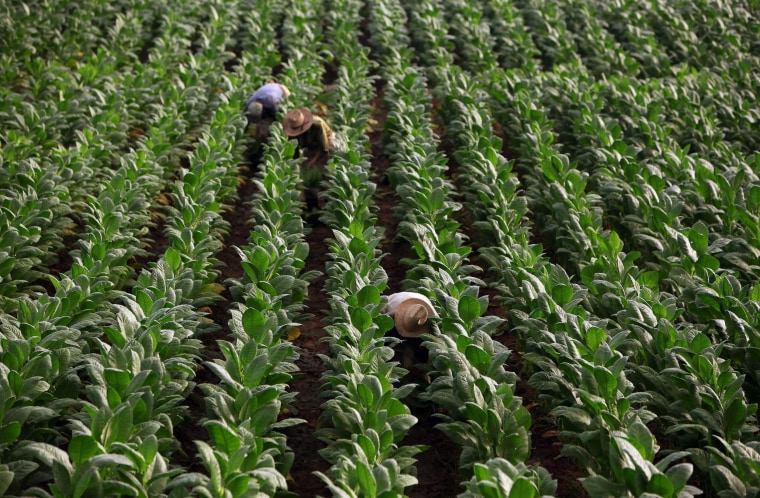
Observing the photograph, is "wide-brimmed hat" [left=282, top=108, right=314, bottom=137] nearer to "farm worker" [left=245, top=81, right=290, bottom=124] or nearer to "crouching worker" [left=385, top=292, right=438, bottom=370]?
"farm worker" [left=245, top=81, right=290, bottom=124]

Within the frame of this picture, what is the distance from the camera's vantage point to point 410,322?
5270mm

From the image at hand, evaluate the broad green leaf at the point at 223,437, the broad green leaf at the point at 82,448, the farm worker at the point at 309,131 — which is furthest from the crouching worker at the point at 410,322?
the farm worker at the point at 309,131

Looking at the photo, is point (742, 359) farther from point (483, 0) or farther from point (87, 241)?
Result: point (483, 0)

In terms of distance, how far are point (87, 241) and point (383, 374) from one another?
3.01 metres

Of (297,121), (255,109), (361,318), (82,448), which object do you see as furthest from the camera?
(255,109)

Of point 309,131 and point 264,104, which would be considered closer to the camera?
point 309,131

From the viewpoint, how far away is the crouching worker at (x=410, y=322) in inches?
208

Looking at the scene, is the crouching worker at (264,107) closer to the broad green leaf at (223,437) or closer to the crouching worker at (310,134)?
the crouching worker at (310,134)

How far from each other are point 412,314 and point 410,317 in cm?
2

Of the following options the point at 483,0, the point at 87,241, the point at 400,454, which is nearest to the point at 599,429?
the point at 400,454

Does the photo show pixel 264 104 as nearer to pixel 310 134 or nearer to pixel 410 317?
pixel 310 134

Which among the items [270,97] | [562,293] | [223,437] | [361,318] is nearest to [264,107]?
[270,97]

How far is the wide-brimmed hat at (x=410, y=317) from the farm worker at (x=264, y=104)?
14.7 ft

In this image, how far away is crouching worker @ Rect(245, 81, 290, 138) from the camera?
361 inches
